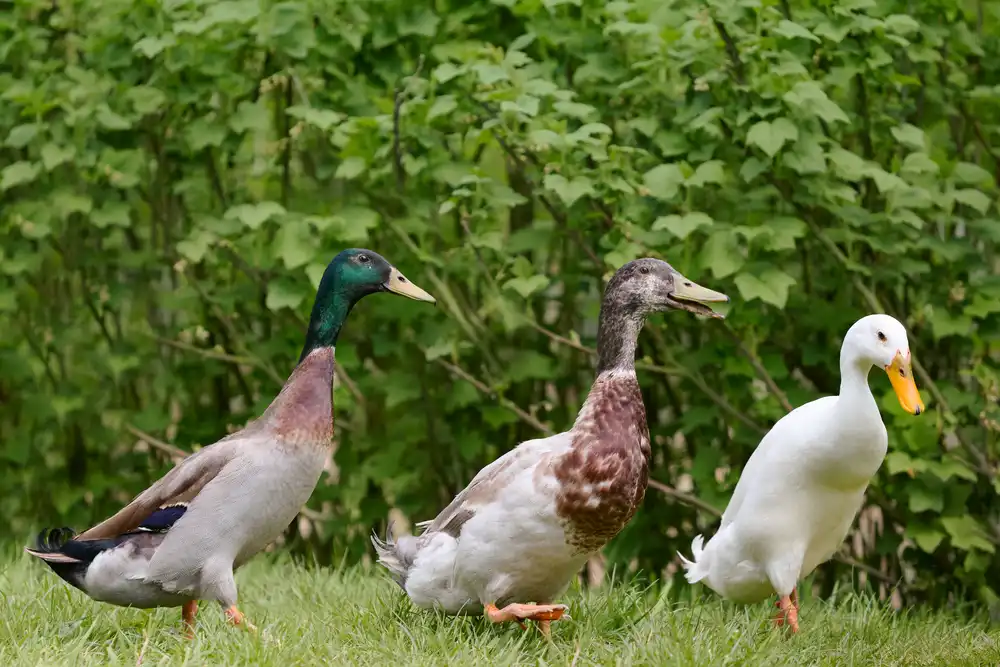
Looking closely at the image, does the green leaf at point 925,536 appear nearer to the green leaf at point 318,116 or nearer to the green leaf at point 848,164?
the green leaf at point 848,164

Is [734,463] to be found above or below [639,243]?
below

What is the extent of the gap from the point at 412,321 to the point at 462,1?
1348mm

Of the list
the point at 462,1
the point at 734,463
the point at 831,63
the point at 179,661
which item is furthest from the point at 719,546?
the point at 462,1

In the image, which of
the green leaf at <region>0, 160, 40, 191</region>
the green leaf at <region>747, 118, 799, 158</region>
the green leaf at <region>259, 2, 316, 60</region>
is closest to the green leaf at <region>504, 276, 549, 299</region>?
the green leaf at <region>747, 118, 799, 158</region>

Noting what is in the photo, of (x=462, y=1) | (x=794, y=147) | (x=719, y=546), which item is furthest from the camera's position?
(x=462, y=1)

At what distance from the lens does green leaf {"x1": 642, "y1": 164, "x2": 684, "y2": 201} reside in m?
4.84

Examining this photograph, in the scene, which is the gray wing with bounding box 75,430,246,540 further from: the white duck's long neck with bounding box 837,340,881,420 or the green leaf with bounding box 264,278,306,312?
the white duck's long neck with bounding box 837,340,881,420

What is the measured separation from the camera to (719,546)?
425cm

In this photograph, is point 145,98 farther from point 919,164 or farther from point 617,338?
point 919,164

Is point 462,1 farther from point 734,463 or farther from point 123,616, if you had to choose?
point 123,616

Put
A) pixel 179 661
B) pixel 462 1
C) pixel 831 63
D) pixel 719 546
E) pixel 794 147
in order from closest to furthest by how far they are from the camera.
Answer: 1. pixel 179 661
2. pixel 719 546
3. pixel 794 147
4. pixel 831 63
5. pixel 462 1

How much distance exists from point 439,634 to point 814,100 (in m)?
2.29

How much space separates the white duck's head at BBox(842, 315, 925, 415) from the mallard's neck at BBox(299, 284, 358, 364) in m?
1.56

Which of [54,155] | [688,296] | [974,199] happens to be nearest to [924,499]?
[974,199]
